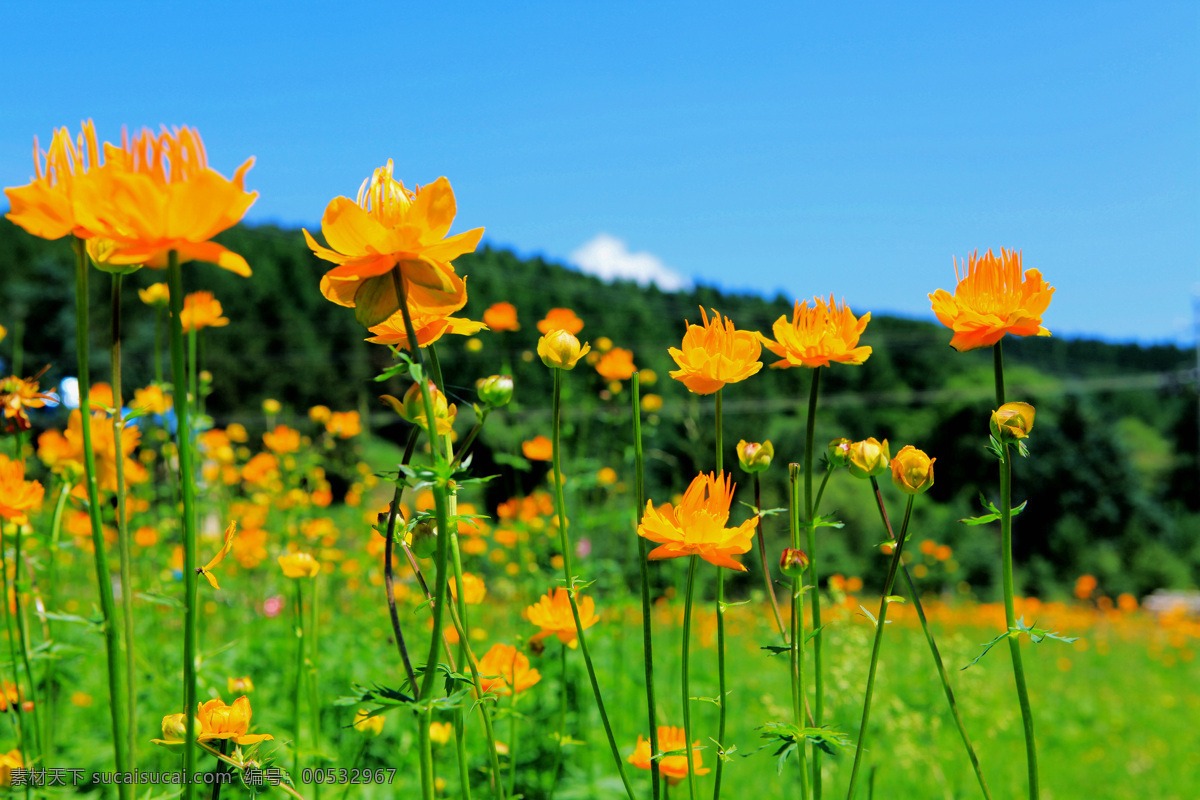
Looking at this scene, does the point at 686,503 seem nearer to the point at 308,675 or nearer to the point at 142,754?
the point at 308,675

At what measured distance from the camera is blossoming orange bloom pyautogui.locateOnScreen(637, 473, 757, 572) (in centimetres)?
83

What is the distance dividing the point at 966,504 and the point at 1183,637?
12.7 meters

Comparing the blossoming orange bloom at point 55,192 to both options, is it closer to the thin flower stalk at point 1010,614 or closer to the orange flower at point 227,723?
the orange flower at point 227,723

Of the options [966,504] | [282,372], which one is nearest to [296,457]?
[966,504]

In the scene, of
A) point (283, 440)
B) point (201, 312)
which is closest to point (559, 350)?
point (201, 312)

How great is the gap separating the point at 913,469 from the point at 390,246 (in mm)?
675

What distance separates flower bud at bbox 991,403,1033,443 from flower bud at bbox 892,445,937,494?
9 cm

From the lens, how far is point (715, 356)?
90 cm

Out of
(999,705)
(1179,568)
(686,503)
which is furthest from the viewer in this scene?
(1179,568)

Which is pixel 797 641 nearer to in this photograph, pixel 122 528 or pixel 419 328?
pixel 419 328

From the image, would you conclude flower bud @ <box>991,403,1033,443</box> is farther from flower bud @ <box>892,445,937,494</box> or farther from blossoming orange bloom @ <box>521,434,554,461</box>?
blossoming orange bloom @ <box>521,434,554,461</box>

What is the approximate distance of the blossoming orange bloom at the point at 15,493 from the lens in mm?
1008

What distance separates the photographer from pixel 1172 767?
354 cm

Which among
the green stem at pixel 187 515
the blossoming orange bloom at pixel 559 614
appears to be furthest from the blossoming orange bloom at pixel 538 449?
the green stem at pixel 187 515
